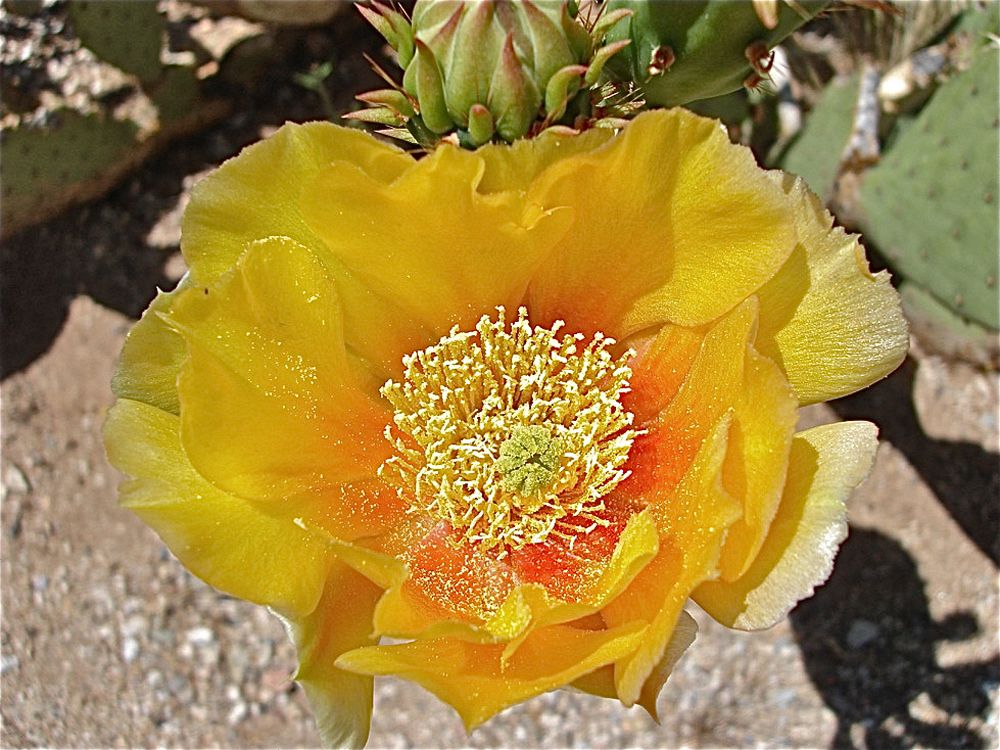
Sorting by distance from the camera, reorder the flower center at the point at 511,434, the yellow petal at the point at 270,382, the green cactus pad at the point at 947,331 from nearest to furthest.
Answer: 1. the yellow petal at the point at 270,382
2. the flower center at the point at 511,434
3. the green cactus pad at the point at 947,331

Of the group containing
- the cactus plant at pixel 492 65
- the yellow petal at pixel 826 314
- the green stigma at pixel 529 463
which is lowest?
the green stigma at pixel 529 463

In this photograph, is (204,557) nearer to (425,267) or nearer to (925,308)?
(425,267)

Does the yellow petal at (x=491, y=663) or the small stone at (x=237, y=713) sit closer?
the yellow petal at (x=491, y=663)

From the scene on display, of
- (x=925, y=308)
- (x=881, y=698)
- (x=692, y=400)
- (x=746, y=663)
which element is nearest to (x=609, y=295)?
(x=692, y=400)

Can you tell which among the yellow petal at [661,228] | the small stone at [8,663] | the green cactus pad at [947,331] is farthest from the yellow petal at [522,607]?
the small stone at [8,663]

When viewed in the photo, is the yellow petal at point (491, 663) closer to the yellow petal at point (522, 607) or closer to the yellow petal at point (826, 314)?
the yellow petal at point (522, 607)
